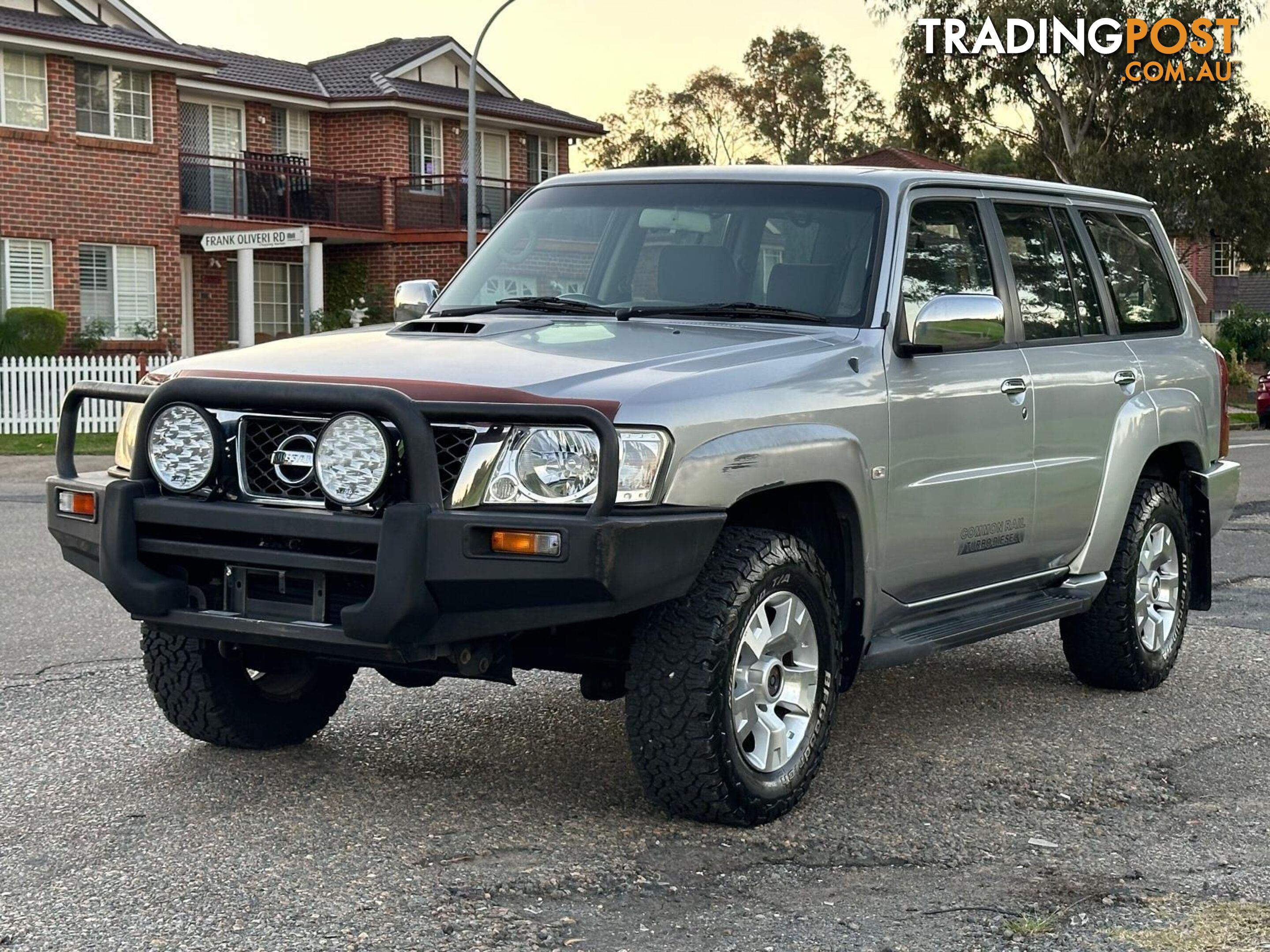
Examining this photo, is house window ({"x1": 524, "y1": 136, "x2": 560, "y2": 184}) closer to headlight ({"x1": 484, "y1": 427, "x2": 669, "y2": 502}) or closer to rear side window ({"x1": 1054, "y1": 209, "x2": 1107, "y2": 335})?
rear side window ({"x1": 1054, "y1": 209, "x2": 1107, "y2": 335})

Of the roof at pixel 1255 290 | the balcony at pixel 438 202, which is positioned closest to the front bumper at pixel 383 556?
the balcony at pixel 438 202

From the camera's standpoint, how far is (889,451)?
5.55 metres

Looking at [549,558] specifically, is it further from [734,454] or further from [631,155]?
[631,155]

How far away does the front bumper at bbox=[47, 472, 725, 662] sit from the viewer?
4.46 m

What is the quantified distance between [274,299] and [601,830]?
34283 mm

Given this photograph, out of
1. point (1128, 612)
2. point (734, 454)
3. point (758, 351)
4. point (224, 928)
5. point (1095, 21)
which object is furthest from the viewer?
point (1095, 21)

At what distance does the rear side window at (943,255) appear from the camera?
598 centimetres

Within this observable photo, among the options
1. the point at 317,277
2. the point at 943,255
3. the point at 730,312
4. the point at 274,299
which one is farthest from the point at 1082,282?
the point at 274,299

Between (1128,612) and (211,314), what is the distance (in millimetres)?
31533

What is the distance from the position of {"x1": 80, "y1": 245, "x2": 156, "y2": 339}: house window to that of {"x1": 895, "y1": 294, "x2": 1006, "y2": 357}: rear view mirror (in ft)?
89.4

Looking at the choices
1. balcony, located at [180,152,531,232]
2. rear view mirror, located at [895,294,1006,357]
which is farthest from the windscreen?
balcony, located at [180,152,531,232]

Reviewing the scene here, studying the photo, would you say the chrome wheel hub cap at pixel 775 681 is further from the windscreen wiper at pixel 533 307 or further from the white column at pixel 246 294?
the white column at pixel 246 294

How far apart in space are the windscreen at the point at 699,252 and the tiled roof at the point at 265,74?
3037cm

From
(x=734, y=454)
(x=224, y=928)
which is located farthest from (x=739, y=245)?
(x=224, y=928)
